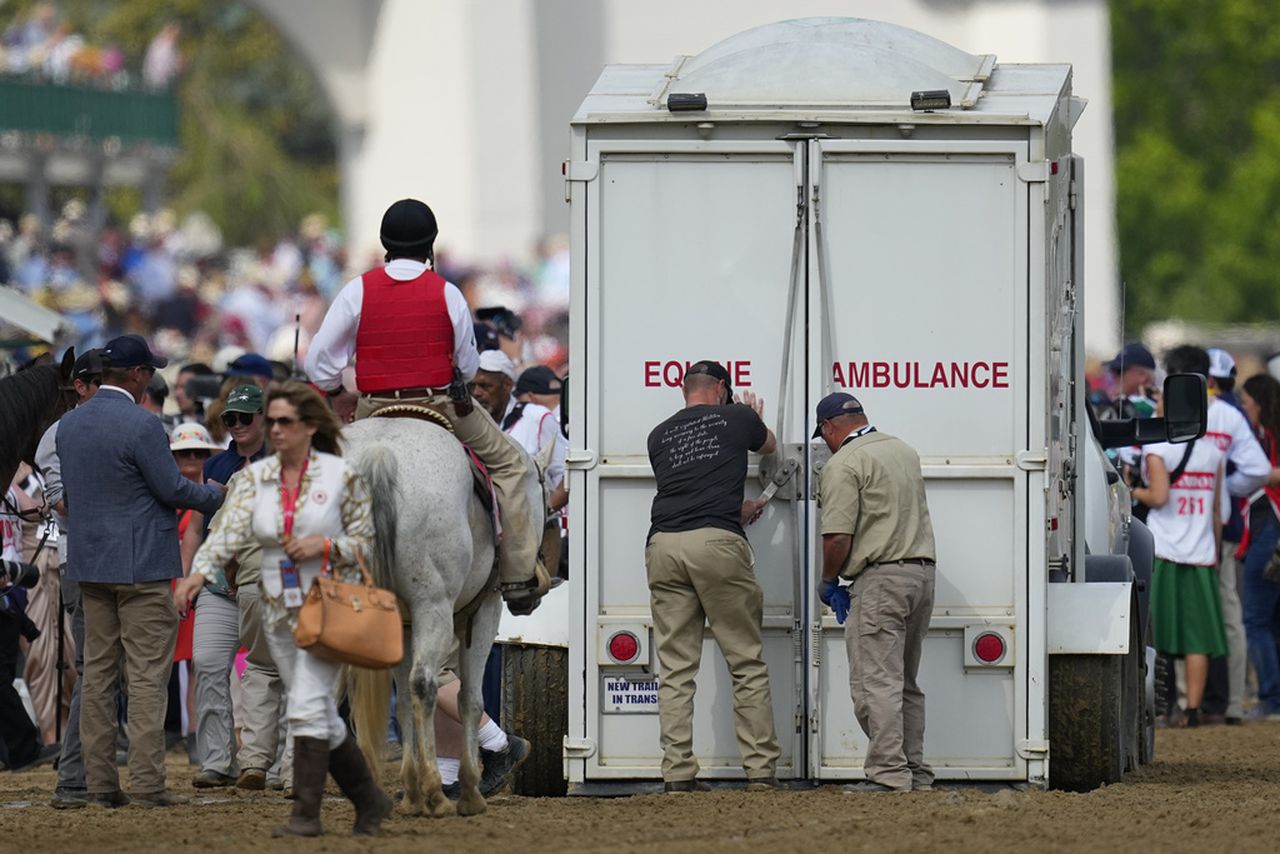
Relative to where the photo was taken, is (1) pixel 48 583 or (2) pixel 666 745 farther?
(1) pixel 48 583

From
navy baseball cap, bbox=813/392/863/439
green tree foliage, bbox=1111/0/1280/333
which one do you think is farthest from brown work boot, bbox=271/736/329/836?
green tree foliage, bbox=1111/0/1280/333

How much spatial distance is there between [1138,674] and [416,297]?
433cm

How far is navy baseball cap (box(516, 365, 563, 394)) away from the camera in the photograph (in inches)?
598

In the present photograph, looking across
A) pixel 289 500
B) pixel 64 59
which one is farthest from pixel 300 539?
pixel 64 59

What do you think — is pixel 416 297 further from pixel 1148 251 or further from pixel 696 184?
pixel 1148 251

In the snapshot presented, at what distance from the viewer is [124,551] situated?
11.1 metres

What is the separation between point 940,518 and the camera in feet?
36.4

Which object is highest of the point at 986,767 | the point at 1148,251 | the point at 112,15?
the point at 112,15

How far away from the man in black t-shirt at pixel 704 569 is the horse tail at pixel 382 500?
1425mm

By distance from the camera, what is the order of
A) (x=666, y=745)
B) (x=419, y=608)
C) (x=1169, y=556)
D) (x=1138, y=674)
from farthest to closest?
(x=1169, y=556) → (x=1138, y=674) → (x=666, y=745) → (x=419, y=608)

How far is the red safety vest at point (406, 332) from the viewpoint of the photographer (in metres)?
10.5

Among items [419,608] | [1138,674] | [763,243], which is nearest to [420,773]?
[419,608]

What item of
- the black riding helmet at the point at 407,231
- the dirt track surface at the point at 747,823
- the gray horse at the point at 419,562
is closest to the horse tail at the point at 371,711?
the gray horse at the point at 419,562

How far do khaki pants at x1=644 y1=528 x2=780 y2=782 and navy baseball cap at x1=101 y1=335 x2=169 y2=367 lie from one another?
2495 mm
